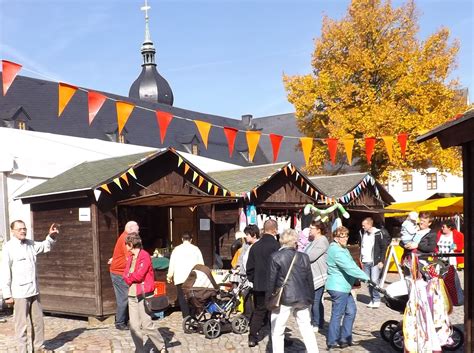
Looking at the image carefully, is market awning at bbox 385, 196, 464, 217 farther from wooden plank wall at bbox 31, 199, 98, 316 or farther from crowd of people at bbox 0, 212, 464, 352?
crowd of people at bbox 0, 212, 464, 352

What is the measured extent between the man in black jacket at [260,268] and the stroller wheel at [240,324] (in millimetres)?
919

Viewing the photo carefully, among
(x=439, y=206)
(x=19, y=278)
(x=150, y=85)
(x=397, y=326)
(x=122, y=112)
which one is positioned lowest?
(x=397, y=326)

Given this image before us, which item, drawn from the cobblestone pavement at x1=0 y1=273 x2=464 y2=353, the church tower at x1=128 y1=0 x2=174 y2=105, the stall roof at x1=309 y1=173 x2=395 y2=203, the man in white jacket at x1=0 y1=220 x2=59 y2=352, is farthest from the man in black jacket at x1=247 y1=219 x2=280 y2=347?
the church tower at x1=128 y1=0 x2=174 y2=105

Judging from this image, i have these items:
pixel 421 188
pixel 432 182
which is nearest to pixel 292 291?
pixel 432 182

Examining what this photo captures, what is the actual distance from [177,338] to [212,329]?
54 centimetres

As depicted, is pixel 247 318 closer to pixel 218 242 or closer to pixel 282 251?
pixel 282 251

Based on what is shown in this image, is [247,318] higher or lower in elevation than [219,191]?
lower

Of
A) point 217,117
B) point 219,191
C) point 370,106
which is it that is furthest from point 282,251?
point 217,117

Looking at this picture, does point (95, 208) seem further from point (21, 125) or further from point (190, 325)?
point (21, 125)

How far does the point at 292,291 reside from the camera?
6.46 meters

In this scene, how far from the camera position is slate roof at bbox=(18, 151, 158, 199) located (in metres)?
10.6

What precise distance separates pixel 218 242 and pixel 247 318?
671cm

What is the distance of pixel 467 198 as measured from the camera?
5.58m

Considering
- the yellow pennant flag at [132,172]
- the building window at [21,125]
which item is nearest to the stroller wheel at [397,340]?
Result: the yellow pennant flag at [132,172]
